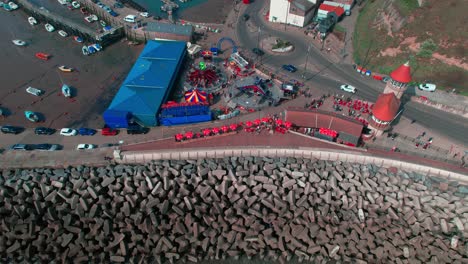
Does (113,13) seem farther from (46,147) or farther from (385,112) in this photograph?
(385,112)

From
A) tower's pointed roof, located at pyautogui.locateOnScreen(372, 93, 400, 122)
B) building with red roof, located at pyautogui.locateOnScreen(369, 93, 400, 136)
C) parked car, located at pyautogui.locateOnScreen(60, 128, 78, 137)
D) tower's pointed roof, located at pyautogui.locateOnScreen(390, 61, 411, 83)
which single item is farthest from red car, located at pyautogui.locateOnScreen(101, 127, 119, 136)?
tower's pointed roof, located at pyautogui.locateOnScreen(390, 61, 411, 83)

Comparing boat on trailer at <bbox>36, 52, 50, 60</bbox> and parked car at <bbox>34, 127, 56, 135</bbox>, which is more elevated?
boat on trailer at <bbox>36, 52, 50, 60</bbox>

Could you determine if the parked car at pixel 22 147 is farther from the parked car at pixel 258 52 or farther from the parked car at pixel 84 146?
the parked car at pixel 258 52

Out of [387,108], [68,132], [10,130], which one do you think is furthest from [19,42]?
[387,108]

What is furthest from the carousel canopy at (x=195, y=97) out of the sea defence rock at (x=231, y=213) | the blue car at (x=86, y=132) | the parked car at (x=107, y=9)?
the parked car at (x=107, y=9)

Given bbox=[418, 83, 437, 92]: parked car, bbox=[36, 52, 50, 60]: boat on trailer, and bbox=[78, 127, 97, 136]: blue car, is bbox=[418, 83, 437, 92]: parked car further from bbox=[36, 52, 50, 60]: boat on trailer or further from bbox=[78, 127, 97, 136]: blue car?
bbox=[36, 52, 50, 60]: boat on trailer

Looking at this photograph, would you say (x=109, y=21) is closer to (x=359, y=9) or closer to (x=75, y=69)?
(x=75, y=69)

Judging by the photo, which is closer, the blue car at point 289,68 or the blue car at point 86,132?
the blue car at point 86,132
